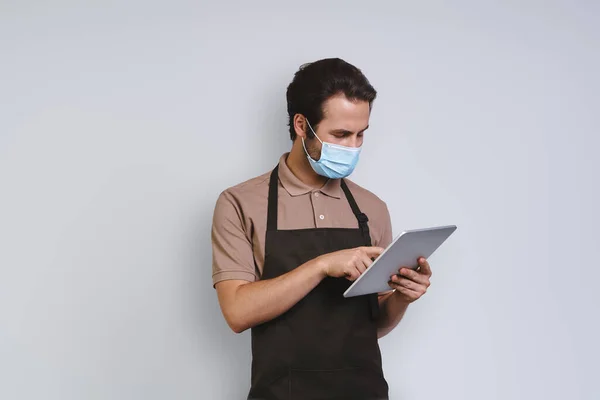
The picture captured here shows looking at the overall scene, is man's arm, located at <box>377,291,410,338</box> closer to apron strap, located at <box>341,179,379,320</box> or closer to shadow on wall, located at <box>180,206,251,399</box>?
apron strap, located at <box>341,179,379,320</box>

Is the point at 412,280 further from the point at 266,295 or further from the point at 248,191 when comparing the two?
the point at 248,191

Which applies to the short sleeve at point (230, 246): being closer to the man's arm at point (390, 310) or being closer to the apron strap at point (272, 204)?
the apron strap at point (272, 204)

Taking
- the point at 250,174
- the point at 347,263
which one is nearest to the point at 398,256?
the point at 347,263

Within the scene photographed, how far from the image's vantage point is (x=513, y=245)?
7.77 feet

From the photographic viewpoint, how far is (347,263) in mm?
1676

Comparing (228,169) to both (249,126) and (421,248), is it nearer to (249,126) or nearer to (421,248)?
(249,126)

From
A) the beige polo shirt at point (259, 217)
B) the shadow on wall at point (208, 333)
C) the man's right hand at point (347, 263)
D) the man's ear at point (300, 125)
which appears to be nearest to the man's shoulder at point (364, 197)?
the beige polo shirt at point (259, 217)

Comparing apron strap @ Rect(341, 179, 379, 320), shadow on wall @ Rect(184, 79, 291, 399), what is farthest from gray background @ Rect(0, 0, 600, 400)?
apron strap @ Rect(341, 179, 379, 320)

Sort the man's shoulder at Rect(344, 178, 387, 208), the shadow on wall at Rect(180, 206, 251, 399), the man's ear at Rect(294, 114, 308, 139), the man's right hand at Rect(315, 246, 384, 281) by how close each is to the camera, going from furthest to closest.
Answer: the shadow on wall at Rect(180, 206, 251, 399)
the man's shoulder at Rect(344, 178, 387, 208)
the man's ear at Rect(294, 114, 308, 139)
the man's right hand at Rect(315, 246, 384, 281)

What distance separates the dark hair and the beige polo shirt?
166 mm

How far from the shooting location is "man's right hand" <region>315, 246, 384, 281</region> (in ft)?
5.51

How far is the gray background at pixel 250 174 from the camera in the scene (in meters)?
2.10

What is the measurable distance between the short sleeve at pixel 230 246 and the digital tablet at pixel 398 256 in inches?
11.3

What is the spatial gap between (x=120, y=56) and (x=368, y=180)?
851 mm
